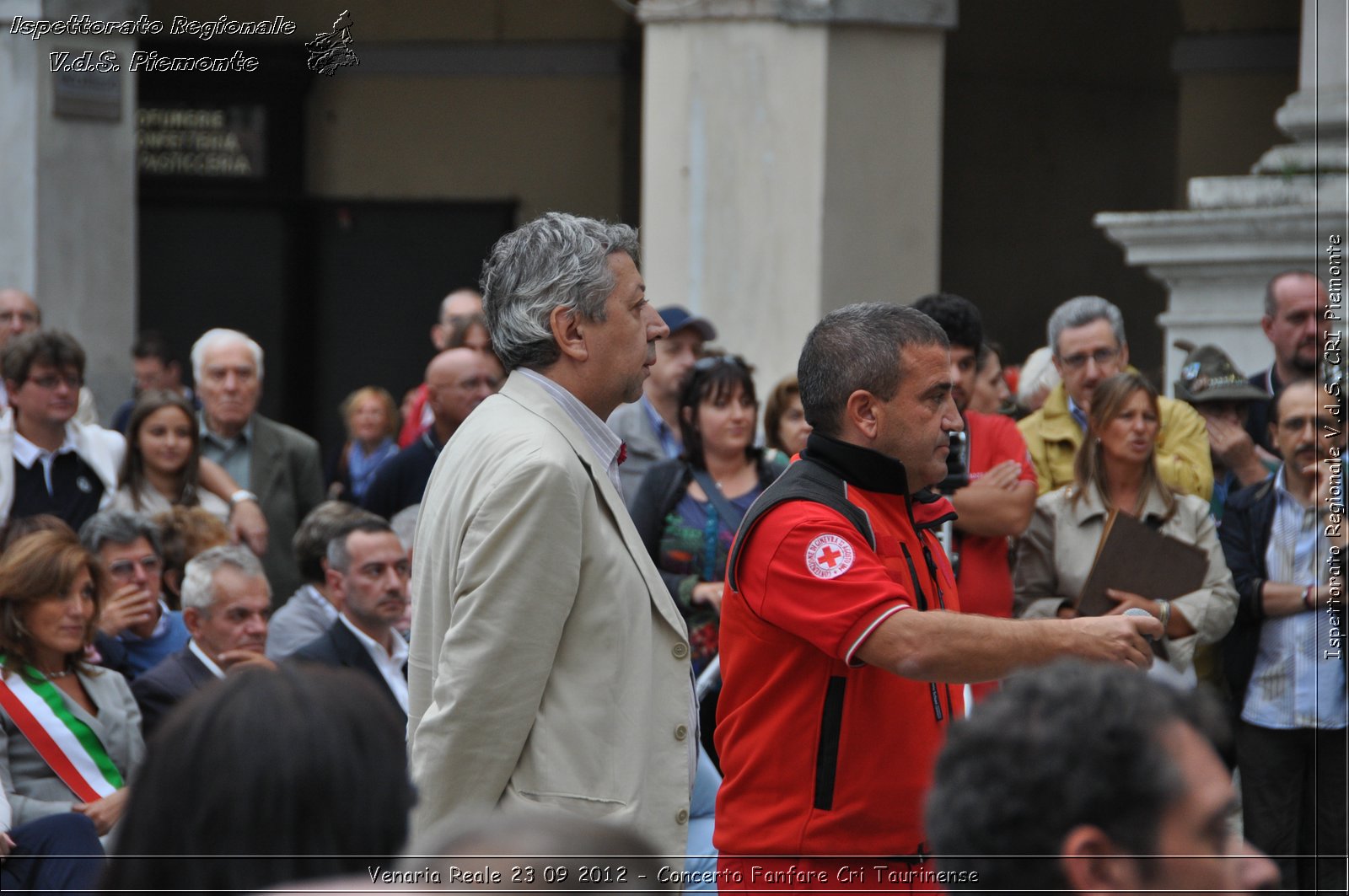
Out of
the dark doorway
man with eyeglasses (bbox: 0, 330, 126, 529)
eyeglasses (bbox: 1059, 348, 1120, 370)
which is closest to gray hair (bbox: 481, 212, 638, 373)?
eyeglasses (bbox: 1059, 348, 1120, 370)

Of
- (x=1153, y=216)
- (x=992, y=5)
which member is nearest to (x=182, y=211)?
(x=992, y=5)

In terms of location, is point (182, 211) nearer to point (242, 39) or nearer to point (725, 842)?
point (242, 39)

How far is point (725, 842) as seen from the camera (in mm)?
3146

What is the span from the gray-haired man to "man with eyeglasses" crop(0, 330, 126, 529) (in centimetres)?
109

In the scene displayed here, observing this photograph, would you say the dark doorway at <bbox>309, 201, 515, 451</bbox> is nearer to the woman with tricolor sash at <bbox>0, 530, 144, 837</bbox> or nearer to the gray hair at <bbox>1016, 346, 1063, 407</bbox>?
the gray hair at <bbox>1016, 346, 1063, 407</bbox>

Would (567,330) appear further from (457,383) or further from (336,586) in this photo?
(457,383)

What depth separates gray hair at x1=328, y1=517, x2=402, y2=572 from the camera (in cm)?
567

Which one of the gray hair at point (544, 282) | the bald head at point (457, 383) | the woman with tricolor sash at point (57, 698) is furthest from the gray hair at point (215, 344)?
the gray hair at point (544, 282)

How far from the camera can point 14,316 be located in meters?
8.02

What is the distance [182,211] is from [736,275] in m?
6.45

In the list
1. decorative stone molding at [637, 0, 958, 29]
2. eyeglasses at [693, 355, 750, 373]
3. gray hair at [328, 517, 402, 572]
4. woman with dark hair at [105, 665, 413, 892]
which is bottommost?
gray hair at [328, 517, 402, 572]

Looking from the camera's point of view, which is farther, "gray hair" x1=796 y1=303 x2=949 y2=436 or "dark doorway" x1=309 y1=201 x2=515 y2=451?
"dark doorway" x1=309 y1=201 x2=515 y2=451

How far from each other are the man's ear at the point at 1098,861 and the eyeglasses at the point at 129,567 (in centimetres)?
436

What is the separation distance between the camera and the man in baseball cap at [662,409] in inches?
259
